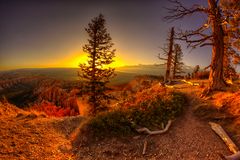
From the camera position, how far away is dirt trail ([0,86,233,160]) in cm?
907

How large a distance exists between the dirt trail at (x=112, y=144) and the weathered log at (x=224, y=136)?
7.2 inches

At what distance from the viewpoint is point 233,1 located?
51.6ft

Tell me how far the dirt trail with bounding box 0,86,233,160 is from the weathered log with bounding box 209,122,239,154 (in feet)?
0.60

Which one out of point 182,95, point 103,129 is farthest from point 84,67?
point 103,129

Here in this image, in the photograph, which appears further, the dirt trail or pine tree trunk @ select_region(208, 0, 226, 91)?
pine tree trunk @ select_region(208, 0, 226, 91)

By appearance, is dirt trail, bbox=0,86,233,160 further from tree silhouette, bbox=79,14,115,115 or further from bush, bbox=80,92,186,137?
tree silhouette, bbox=79,14,115,115

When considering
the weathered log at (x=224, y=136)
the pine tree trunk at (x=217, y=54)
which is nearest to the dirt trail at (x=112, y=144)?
the weathered log at (x=224, y=136)

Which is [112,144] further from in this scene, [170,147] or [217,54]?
[217,54]

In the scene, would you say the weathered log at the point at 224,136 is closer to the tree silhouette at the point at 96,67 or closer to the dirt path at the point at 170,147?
the dirt path at the point at 170,147

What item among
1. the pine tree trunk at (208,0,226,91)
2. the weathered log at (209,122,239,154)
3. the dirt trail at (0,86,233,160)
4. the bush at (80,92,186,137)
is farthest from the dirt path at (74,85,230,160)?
the pine tree trunk at (208,0,226,91)

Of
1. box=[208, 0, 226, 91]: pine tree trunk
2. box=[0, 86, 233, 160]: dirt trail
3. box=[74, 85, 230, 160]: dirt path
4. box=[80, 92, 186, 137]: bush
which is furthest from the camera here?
box=[208, 0, 226, 91]: pine tree trunk

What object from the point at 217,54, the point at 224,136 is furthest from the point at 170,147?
the point at 217,54

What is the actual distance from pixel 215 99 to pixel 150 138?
5.83m

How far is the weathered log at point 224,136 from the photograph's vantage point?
29.8 ft
